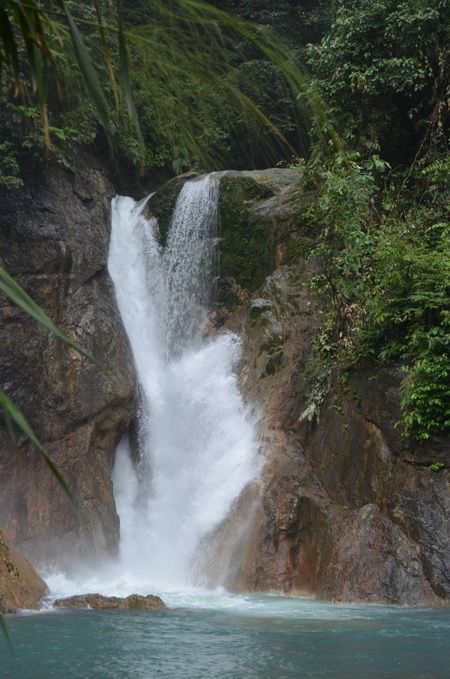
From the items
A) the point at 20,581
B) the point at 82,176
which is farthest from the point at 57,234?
the point at 20,581

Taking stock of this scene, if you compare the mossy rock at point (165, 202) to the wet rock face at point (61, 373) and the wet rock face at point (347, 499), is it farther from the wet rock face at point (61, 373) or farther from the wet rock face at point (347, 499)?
the wet rock face at point (347, 499)

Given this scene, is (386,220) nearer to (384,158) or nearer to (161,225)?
(384,158)

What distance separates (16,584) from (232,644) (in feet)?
13.0

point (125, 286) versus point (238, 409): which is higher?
point (125, 286)

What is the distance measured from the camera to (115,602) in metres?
9.70

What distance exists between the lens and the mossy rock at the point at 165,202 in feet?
59.6

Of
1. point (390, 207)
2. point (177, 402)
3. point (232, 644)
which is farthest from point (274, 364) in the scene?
point (232, 644)

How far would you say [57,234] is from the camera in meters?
16.0

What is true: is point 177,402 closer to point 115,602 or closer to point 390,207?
point 390,207

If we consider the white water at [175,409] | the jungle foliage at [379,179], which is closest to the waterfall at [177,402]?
the white water at [175,409]

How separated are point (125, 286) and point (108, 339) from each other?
7.98ft

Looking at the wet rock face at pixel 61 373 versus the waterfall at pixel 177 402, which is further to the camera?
the wet rock face at pixel 61 373

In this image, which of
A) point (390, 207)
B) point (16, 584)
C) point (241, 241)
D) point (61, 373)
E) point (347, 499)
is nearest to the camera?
point (16, 584)

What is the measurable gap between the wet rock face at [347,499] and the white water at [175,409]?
86cm
